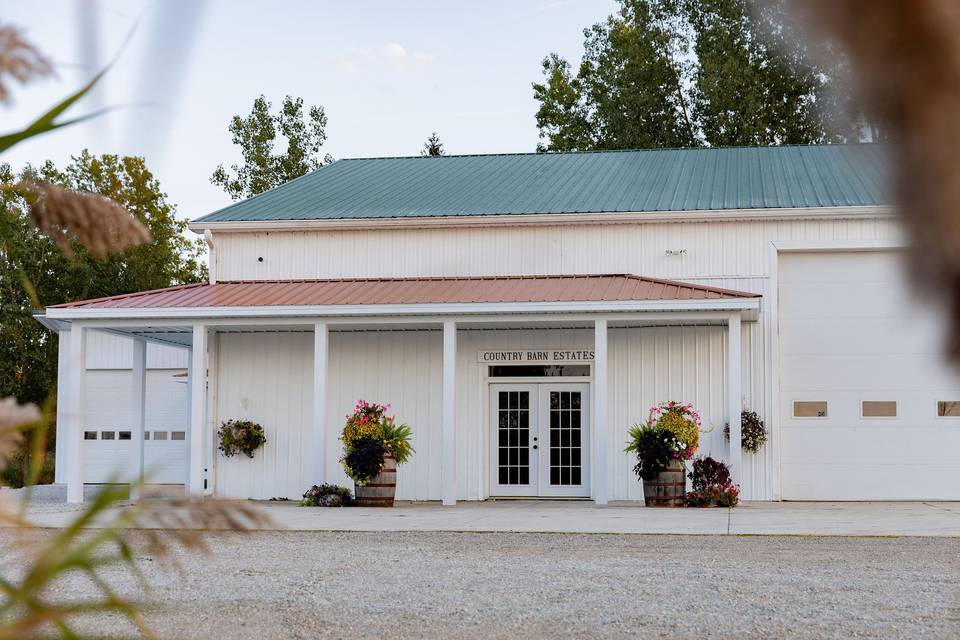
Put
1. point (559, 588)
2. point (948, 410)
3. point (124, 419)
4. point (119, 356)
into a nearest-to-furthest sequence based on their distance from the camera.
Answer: point (559, 588)
point (948, 410)
point (124, 419)
point (119, 356)

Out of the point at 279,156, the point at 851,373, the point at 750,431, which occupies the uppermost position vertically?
the point at 279,156

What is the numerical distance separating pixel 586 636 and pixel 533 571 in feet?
9.27

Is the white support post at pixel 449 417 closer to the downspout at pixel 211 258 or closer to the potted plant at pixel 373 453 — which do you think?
the potted plant at pixel 373 453

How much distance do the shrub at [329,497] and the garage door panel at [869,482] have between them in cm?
679

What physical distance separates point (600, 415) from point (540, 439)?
2332mm

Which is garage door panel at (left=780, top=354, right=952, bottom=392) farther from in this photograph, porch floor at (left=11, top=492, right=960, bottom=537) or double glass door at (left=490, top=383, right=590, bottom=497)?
double glass door at (left=490, top=383, right=590, bottom=497)

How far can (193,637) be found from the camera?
5.76 m

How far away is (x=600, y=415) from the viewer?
16.1 metres

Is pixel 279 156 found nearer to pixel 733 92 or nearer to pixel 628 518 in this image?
pixel 733 92

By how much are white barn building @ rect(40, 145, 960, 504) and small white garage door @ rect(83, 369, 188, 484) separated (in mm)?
4620

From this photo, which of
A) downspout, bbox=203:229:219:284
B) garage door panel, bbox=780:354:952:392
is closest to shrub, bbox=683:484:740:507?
garage door panel, bbox=780:354:952:392

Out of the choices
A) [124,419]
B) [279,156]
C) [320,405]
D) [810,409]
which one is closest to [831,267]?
[810,409]

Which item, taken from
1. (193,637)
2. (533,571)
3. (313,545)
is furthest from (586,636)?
(313,545)

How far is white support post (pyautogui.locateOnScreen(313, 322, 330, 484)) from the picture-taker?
1647 centimetres
